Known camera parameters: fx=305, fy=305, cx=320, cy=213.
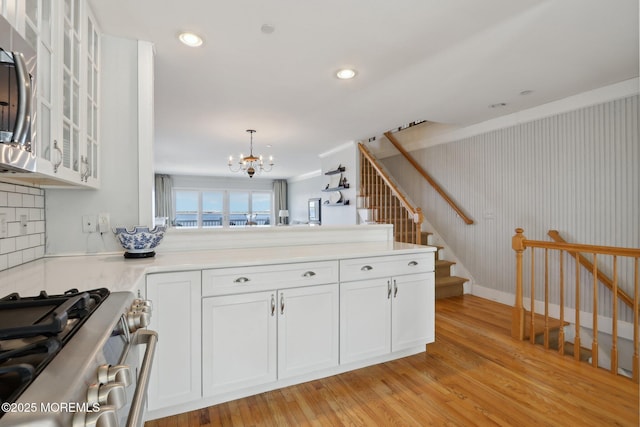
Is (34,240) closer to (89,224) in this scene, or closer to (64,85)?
(89,224)

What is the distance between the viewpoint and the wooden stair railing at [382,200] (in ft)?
15.7

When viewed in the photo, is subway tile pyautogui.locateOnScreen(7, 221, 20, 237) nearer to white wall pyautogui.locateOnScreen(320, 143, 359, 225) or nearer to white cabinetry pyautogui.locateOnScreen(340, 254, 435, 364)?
white cabinetry pyautogui.locateOnScreen(340, 254, 435, 364)

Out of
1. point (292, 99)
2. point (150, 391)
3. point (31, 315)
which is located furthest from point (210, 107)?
point (31, 315)

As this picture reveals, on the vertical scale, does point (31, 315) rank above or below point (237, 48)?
below

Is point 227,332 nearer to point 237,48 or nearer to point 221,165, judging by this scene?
point 237,48

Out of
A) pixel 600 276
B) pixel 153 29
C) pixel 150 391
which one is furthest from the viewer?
pixel 600 276

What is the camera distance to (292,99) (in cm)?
330

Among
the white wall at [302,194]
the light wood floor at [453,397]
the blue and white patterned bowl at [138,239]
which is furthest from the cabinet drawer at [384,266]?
the white wall at [302,194]

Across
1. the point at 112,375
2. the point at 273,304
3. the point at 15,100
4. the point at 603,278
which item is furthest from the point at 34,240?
the point at 603,278

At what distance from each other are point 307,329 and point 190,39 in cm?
215

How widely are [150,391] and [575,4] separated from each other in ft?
10.7

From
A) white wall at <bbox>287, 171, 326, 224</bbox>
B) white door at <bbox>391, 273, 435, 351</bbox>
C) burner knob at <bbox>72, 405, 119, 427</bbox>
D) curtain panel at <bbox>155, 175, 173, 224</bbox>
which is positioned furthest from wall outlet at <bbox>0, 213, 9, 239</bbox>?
curtain panel at <bbox>155, 175, 173, 224</bbox>

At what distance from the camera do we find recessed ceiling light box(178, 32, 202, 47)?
2.09 metres

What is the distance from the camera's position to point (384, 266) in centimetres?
227
